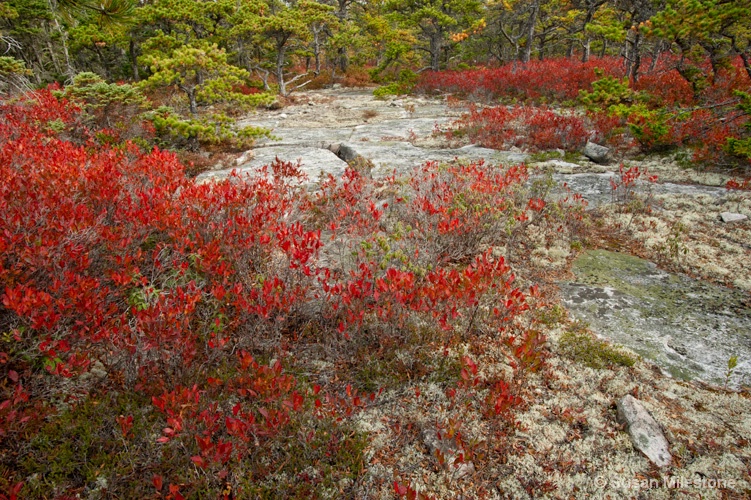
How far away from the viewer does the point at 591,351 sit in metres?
3.82

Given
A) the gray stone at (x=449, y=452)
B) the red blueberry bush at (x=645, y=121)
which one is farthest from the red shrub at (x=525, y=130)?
the gray stone at (x=449, y=452)

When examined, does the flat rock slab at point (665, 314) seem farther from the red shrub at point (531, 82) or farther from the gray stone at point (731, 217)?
the red shrub at point (531, 82)

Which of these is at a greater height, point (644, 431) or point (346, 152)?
point (346, 152)

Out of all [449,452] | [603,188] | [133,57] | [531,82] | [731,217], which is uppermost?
[133,57]

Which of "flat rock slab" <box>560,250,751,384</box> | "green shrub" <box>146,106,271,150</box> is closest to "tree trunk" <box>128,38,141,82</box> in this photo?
"green shrub" <box>146,106,271,150</box>

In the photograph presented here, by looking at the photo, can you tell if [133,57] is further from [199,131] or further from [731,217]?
[731,217]

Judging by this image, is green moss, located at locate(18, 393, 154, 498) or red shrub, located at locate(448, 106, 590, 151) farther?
red shrub, located at locate(448, 106, 590, 151)

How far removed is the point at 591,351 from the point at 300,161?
747 centimetres

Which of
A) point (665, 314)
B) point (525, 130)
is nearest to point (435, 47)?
point (525, 130)

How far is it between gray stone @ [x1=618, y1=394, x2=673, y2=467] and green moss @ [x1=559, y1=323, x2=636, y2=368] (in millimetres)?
512

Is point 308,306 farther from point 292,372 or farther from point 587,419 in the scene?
point 587,419

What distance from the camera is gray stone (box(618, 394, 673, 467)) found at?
2.82m

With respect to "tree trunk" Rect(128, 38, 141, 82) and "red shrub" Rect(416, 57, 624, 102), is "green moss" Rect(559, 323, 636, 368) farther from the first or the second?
"tree trunk" Rect(128, 38, 141, 82)

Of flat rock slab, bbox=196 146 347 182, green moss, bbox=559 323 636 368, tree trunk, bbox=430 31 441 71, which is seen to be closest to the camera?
green moss, bbox=559 323 636 368
